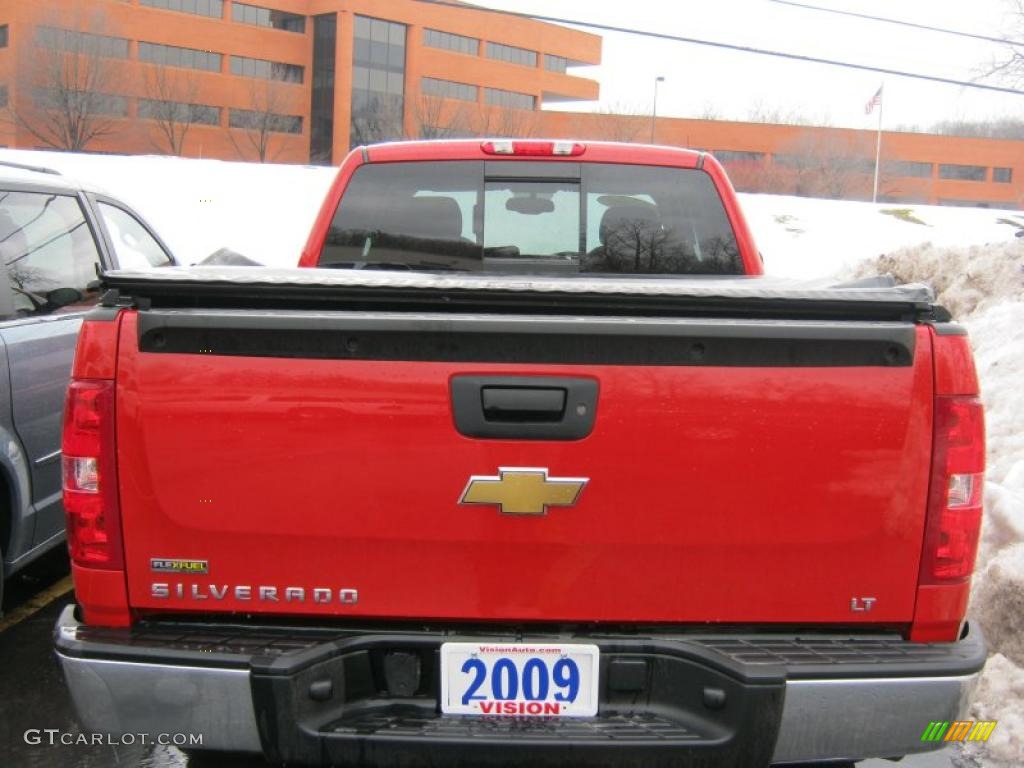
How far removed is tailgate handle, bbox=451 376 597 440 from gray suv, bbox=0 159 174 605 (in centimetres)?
280

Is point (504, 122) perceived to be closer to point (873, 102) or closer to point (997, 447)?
point (873, 102)

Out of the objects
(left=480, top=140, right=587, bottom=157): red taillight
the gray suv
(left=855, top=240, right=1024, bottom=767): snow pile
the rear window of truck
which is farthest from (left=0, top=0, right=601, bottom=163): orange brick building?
(left=480, top=140, right=587, bottom=157): red taillight

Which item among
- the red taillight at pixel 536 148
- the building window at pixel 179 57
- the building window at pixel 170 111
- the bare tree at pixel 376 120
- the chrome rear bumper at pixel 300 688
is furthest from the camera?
the building window at pixel 179 57

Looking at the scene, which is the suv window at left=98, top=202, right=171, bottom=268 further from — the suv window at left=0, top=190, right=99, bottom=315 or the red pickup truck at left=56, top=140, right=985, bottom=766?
the red pickup truck at left=56, top=140, right=985, bottom=766

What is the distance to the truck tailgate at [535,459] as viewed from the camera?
2287 mm

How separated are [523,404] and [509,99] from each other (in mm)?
71128

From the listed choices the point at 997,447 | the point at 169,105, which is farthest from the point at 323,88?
the point at 997,447

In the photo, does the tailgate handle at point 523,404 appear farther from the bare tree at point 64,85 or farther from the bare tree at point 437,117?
the bare tree at point 437,117

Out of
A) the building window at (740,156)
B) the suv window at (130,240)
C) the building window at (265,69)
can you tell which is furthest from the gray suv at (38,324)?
the building window at (740,156)

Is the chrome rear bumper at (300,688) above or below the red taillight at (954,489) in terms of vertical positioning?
below

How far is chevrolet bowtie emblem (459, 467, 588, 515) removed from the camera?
2285 mm

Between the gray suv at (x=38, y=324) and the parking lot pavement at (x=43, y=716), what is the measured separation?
380mm

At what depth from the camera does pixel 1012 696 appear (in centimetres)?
374

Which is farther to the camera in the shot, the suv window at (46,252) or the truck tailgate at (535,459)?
the suv window at (46,252)
